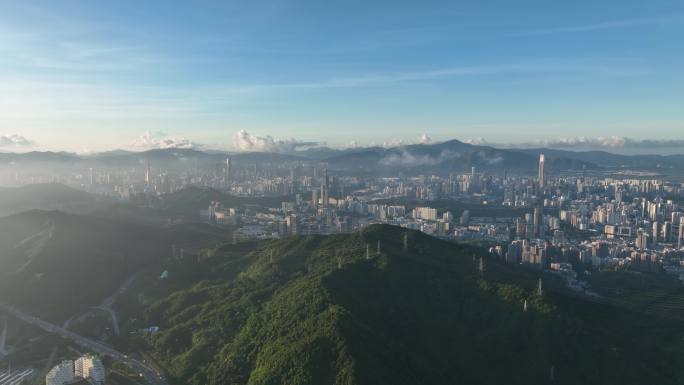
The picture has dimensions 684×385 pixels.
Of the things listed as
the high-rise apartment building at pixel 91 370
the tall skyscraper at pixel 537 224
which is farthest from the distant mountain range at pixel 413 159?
the high-rise apartment building at pixel 91 370

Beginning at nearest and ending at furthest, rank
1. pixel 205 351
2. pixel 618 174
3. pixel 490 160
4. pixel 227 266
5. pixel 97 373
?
1. pixel 97 373
2. pixel 205 351
3. pixel 227 266
4. pixel 618 174
5. pixel 490 160

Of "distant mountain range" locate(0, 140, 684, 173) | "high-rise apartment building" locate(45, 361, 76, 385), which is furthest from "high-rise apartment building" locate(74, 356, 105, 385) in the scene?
"distant mountain range" locate(0, 140, 684, 173)

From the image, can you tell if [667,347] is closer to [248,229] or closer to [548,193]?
[248,229]

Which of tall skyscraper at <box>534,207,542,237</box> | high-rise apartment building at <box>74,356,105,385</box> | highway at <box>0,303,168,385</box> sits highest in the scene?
tall skyscraper at <box>534,207,542,237</box>

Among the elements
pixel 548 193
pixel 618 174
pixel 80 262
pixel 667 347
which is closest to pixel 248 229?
pixel 80 262

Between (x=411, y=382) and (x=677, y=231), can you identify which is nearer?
(x=411, y=382)

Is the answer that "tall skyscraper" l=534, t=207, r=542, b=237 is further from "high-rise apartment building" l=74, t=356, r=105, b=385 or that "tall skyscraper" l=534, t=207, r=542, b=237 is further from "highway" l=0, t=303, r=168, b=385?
"high-rise apartment building" l=74, t=356, r=105, b=385

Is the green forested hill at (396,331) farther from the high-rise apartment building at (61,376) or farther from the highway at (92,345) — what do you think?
Result: the high-rise apartment building at (61,376)
